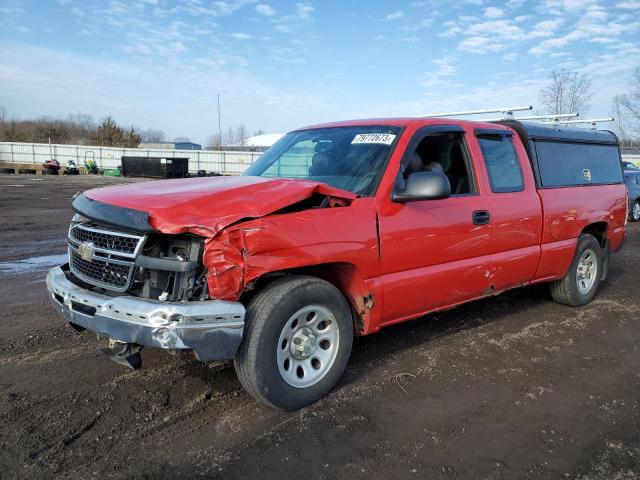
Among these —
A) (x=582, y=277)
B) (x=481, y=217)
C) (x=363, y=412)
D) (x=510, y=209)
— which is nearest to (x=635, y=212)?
(x=582, y=277)

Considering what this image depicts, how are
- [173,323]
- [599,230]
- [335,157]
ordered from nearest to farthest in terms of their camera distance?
[173,323] → [335,157] → [599,230]

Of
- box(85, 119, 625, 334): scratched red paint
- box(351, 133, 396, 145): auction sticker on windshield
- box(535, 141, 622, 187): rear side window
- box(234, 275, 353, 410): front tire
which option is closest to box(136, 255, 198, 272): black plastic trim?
box(85, 119, 625, 334): scratched red paint

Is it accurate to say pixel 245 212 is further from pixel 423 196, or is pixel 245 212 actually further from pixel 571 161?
pixel 571 161

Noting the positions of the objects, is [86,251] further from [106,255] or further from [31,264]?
[31,264]

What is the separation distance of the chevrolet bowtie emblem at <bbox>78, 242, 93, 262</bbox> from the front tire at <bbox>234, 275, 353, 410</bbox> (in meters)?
1.12

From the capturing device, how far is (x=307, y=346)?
10.8 feet

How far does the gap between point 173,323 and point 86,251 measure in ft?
3.16

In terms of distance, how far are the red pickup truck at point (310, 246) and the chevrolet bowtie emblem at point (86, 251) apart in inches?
0.6

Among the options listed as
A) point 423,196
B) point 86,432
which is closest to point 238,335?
point 86,432

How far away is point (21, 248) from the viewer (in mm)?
8750

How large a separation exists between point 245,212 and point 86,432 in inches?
64.0

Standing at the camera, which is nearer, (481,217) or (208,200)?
(208,200)

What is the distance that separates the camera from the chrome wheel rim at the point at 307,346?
3188 millimetres

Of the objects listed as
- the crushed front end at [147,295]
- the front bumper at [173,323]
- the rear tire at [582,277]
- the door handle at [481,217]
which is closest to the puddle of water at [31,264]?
the crushed front end at [147,295]
